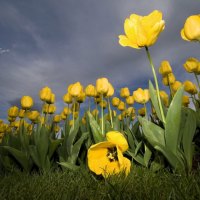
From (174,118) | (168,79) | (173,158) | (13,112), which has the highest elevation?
(13,112)

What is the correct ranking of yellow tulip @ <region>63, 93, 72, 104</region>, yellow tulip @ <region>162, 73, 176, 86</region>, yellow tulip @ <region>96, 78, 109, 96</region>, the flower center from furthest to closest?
yellow tulip @ <region>63, 93, 72, 104</region>, yellow tulip @ <region>162, 73, 176, 86</region>, yellow tulip @ <region>96, 78, 109, 96</region>, the flower center

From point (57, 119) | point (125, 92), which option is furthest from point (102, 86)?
point (57, 119)

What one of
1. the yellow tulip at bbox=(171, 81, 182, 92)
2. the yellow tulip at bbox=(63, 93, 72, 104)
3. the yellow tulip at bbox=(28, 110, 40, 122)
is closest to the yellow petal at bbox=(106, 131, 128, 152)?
the yellow tulip at bbox=(171, 81, 182, 92)

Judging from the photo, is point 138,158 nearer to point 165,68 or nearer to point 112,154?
point 112,154

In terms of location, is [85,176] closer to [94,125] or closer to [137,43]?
[94,125]

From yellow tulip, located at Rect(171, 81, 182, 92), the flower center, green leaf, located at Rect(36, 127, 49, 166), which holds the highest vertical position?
A: yellow tulip, located at Rect(171, 81, 182, 92)

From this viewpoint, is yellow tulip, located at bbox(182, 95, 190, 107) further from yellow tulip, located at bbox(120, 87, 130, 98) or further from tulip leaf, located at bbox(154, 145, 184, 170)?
tulip leaf, located at bbox(154, 145, 184, 170)

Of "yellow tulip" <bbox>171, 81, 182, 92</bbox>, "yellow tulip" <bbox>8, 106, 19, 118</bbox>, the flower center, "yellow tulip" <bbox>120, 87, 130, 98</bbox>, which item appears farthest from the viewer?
"yellow tulip" <bbox>8, 106, 19, 118</bbox>
